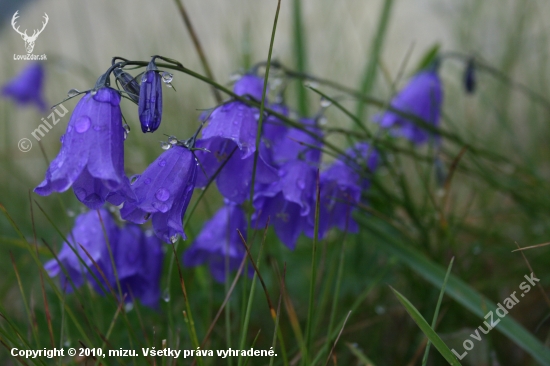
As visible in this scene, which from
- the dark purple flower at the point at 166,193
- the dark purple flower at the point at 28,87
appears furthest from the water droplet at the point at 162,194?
the dark purple flower at the point at 28,87

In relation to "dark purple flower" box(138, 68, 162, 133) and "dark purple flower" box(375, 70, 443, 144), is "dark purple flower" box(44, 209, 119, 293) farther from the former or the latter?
"dark purple flower" box(375, 70, 443, 144)

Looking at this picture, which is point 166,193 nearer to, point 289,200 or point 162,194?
point 162,194

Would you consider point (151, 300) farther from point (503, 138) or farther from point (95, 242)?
point (503, 138)

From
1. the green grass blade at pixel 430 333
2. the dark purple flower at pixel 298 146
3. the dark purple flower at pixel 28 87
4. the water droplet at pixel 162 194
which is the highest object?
the dark purple flower at pixel 28 87

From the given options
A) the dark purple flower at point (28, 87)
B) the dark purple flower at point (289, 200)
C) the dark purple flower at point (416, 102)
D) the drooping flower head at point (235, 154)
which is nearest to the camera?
the drooping flower head at point (235, 154)

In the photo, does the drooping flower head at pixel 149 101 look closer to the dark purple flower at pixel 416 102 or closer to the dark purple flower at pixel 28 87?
the dark purple flower at pixel 416 102

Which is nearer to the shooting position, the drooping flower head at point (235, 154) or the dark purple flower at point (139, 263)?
the drooping flower head at point (235, 154)

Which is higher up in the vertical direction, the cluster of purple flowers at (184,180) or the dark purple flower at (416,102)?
the dark purple flower at (416,102)
